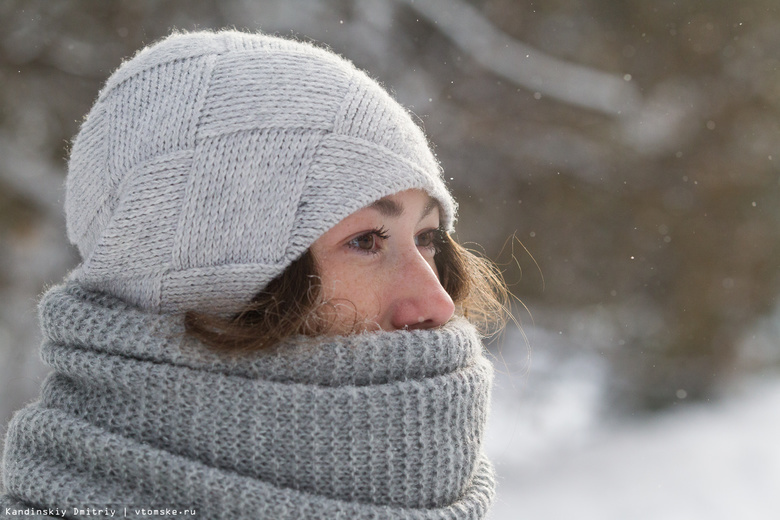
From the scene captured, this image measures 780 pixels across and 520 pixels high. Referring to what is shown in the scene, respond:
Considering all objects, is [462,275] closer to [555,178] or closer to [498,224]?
[498,224]

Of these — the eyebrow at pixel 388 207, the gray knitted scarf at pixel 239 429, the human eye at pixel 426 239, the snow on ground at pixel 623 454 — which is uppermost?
the snow on ground at pixel 623 454

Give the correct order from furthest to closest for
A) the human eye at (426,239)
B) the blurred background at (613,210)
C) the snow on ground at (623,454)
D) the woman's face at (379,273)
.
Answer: the blurred background at (613,210), the snow on ground at (623,454), the human eye at (426,239), the woman's face at (379,273)

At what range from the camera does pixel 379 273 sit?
4.25 ft

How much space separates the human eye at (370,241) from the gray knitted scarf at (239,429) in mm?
198

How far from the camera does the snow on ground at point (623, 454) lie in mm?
4348

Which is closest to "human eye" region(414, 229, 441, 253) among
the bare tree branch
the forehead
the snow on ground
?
the forehead

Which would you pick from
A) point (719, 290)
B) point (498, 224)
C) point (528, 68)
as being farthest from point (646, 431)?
point (528, 68)

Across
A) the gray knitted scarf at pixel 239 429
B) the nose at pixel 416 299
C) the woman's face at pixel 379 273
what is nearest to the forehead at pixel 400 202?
the woman's face at pixel 379 273

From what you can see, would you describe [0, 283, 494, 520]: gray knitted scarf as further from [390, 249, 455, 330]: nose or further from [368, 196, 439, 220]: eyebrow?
[368, 196, 439, 220]: eyebrow

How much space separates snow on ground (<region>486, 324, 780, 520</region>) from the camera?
14.3ft

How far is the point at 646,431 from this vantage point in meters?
5.50

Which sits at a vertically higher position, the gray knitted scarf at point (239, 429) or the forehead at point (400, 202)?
the forehead at point (400, 202)

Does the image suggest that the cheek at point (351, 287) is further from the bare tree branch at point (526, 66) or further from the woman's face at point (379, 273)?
the bare tree branch at point (526, 66)

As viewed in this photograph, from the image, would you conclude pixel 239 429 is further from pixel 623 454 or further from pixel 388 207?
pixel 623 454
